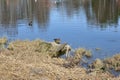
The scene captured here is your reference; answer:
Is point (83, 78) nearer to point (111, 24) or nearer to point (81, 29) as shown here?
point (81, 29)

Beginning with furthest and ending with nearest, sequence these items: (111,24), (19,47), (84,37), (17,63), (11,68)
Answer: (111,24)
(84,37)
(19,47)
(17,63)
(11,68)

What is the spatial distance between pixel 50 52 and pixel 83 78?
22.6 feet

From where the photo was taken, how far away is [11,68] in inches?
559

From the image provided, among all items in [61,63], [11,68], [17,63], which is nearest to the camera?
[11,68]

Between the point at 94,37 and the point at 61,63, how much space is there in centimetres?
1494

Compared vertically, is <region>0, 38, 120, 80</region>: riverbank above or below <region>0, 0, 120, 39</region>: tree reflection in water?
below

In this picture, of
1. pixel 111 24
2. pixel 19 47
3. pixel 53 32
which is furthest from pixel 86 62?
pixel 111 24

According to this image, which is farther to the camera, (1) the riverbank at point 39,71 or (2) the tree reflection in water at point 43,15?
(2) the tree reflection in water at point 43,15

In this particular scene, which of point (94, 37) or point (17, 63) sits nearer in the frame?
point (17, 63)

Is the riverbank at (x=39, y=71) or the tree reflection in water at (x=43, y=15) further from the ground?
the tree reflection in water at (x=43, y=15)

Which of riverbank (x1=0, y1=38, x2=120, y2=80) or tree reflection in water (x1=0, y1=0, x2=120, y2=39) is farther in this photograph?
tree reflection in water (x1=0, y1=0, x2=120, y2=39)

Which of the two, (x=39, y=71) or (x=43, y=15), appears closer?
(x=39, y=71)

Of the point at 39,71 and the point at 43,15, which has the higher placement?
the point at 43,15

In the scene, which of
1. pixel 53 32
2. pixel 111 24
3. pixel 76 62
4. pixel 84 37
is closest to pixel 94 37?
pixel 84 37
